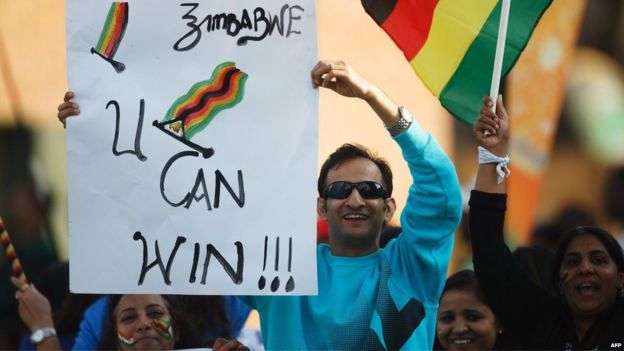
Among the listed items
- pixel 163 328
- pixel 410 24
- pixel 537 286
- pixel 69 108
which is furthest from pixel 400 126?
pixel 163 328

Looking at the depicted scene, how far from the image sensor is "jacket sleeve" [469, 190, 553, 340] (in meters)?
4.58

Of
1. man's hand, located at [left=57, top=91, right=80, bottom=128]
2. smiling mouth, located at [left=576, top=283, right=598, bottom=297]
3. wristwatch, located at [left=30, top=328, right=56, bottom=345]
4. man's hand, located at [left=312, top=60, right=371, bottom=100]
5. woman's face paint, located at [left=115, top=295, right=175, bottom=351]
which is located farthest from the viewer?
wristwatch, located at [left=30, top=328, right=56, bottom=345]

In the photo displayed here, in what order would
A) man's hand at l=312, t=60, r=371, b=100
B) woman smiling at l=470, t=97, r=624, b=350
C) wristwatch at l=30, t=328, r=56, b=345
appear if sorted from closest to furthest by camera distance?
1. man's hand at l=312, t=60, r=371, b=100
2. woman smiling at l=470, t=97, r=624, b=350
3. wristwatch at l=30, t=328, r=56, b=345

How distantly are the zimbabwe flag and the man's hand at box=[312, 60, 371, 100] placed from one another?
41 cm

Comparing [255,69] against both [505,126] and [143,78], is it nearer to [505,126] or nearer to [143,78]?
[143,78]

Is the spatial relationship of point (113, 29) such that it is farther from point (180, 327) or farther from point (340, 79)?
point (180, 327)

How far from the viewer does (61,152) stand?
869cm

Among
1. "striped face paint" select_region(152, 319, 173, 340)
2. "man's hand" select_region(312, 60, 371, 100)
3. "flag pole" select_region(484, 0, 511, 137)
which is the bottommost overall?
"striped face paint" select_region(152, 319, 173, 340)

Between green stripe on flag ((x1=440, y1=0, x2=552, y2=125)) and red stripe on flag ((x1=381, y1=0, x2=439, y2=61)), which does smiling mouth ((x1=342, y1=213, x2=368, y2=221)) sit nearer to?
green stripe on flag ((x1=440, y1=0, x2=552, y2=125))

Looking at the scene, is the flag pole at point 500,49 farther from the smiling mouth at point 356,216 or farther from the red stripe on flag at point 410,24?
the smiling mouth at point 356,216

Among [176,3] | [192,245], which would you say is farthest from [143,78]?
[192,245]

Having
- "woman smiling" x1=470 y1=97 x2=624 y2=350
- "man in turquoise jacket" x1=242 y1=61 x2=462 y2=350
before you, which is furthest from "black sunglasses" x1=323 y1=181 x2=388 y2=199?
"woman smiling" x1=470 y1=97 x2=624 y2=350

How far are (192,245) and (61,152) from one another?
441 cm

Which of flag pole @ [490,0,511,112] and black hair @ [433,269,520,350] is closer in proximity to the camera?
flag pole @ [490,0,511,112]
